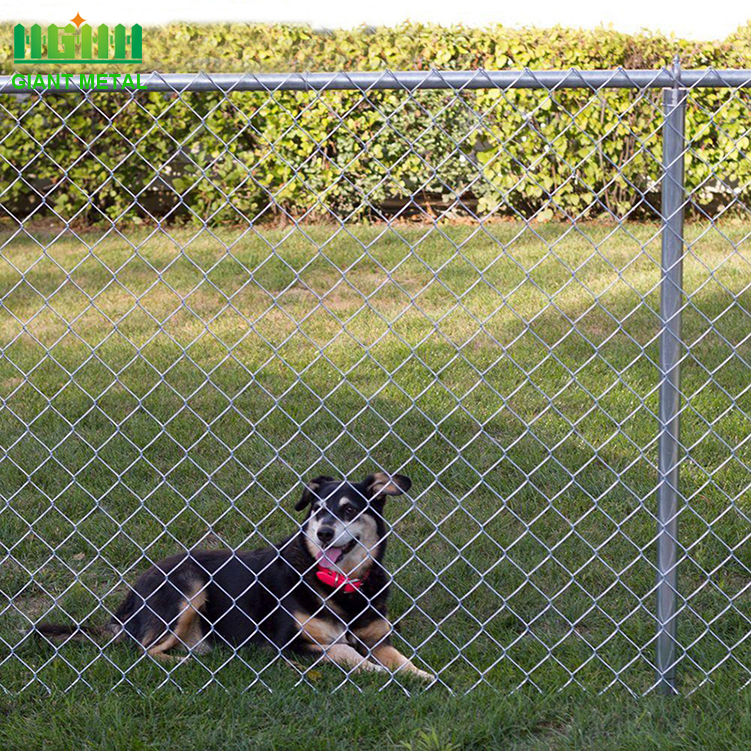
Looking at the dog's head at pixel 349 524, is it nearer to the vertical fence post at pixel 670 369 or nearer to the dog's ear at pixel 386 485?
the dog's ear at pixel 386 485

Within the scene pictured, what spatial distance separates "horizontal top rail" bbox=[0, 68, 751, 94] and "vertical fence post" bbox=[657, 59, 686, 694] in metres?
0.06

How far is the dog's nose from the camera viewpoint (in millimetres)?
3277

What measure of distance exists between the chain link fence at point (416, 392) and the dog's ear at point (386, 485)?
25cm

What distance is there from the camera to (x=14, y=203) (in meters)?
9.92

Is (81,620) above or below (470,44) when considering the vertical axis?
below

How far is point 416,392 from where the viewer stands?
18.4ft

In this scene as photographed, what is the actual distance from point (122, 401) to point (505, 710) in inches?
136

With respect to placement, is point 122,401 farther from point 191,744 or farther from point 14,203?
point 14,203

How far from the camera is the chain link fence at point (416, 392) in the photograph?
3.00 metres

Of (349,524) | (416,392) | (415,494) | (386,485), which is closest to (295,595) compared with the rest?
(349,524)

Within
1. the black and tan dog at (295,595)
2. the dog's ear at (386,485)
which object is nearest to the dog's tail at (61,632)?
the black and tan dog at (295,595)

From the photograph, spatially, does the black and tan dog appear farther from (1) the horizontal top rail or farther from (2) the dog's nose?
(1) the horizontal top rail

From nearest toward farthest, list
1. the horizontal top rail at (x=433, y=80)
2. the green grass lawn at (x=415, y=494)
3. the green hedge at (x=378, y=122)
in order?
1. the horizontal top rail at (x=433, y=80)
2. the green grass lawn at (x=415, y=494)
3. the green hedge at (x=378, y=122)

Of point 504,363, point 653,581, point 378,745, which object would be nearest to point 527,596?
point 653,581
